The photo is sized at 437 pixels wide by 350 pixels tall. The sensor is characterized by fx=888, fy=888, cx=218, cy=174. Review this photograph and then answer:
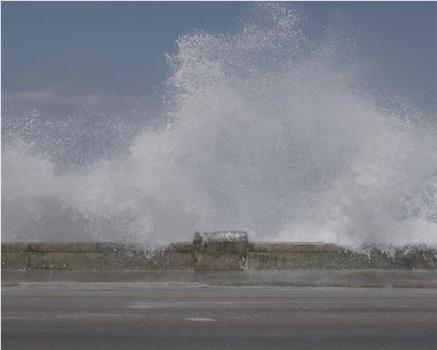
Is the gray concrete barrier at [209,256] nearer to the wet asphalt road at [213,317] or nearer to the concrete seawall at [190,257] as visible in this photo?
the concrete seawall at [190,257]

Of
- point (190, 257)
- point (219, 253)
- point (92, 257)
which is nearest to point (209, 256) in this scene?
point (219, 253)

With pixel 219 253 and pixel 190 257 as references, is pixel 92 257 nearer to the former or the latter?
pixel 190 257

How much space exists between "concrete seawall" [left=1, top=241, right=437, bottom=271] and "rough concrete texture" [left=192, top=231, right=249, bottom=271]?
2 centimetres

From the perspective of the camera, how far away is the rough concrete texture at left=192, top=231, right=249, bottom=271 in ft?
46.6

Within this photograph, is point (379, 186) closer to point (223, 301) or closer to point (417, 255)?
point (417, 255)

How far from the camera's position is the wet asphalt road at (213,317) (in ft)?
25.8

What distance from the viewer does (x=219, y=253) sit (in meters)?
14.2

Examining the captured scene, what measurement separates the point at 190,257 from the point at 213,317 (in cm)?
510

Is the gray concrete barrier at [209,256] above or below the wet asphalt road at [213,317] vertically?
above

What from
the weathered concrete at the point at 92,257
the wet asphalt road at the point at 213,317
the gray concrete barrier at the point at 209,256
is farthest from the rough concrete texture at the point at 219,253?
the wet asphalt road at the point at 213,317

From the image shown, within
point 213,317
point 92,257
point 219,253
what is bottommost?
point 213,317

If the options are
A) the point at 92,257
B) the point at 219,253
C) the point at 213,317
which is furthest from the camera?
the point at 92,257

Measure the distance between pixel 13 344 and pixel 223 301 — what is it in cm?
344

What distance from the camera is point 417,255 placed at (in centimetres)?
1438
